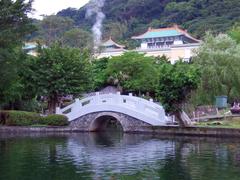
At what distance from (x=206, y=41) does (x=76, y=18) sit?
2914 inches

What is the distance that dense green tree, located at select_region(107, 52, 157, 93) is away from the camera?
3997 centimetres

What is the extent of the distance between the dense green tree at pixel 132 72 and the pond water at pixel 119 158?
43.6 feet

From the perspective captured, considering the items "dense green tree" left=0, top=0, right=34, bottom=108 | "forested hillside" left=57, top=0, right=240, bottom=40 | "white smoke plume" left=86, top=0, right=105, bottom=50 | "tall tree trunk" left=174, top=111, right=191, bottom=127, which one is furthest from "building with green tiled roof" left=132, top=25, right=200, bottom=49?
"tall tree trunk" left=174, top=111, right=191, bottom=127

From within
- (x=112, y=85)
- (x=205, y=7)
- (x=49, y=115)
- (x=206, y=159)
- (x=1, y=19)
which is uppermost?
(x=205, y=7)

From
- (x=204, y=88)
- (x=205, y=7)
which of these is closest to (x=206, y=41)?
(x=204, y=88)

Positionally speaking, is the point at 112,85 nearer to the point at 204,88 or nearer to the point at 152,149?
the point at 204,88

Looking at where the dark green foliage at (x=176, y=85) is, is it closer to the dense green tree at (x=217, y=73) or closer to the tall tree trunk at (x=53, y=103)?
the dense green tree at (x=217, y=73)

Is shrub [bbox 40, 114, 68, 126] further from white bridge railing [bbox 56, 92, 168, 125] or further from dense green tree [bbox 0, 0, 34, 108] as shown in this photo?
dense green tree [bbox 0, 0, 34, 108]

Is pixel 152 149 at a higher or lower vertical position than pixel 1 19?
lower

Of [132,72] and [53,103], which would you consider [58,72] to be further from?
[132,72]

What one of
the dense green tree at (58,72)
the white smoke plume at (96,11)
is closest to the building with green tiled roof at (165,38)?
the white smoke plume at (96,11)

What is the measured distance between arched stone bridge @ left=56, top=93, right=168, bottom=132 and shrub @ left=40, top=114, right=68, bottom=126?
0.58 meters

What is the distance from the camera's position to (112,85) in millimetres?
42188

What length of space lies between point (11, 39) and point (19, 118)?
5.65 metres
